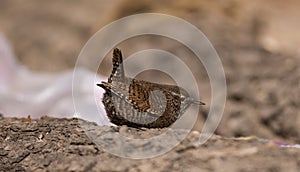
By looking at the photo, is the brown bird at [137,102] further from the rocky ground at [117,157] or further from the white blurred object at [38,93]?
the white blurred object at [38,93]

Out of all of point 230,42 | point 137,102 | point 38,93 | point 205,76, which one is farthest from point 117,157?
point 230,42

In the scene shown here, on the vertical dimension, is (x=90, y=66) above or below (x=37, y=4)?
below

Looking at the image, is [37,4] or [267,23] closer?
[267,23]

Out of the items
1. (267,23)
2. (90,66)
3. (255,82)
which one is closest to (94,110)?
(255,82)

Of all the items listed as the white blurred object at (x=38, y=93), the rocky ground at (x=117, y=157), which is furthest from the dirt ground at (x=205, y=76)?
the white blurred object at (x=38, y=93)

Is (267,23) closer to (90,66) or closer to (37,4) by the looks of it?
(90,66)

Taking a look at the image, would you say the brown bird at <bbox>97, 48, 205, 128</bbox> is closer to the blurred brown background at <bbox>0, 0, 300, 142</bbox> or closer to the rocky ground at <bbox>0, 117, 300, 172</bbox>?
the rocky ground at <bbox>0, 117, 300, 172</bbox>
